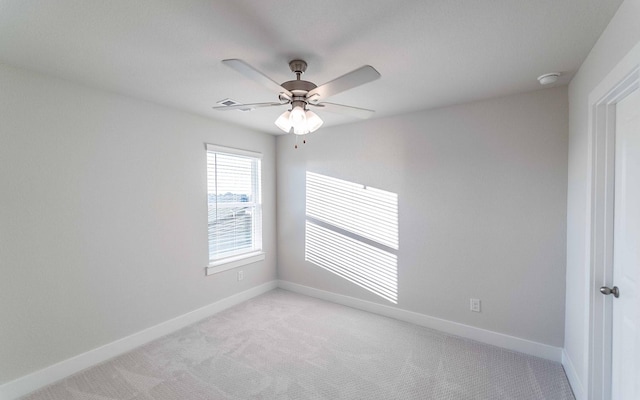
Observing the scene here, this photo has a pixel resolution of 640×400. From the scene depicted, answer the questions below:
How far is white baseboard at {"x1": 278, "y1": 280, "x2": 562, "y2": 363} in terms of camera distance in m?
2.44

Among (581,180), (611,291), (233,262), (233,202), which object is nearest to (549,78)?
(581,180)

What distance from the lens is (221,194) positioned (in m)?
3.53

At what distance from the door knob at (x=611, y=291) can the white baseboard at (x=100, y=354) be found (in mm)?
3477

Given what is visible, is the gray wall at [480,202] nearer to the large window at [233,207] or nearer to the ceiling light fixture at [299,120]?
the large window at [233,207]

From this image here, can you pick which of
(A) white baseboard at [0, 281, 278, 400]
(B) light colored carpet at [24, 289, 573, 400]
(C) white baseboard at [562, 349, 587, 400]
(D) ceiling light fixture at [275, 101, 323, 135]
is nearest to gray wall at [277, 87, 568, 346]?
(C) white baseboard at [562, 349, 587, 400]

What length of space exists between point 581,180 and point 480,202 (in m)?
0.81

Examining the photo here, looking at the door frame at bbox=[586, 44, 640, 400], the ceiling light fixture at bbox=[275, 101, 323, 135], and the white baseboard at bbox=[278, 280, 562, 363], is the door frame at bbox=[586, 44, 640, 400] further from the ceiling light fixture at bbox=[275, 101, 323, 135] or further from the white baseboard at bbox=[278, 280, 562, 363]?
the ceiling light fixture at bbox=[275, 101, 323, 135]

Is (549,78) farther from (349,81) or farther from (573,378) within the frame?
(573,378)

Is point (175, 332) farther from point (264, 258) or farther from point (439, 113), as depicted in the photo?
point (439, 113)

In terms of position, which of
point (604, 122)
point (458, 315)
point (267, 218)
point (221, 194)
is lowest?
point (458, 315)

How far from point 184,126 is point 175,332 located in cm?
220

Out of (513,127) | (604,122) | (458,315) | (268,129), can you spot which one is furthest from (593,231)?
(268,129)

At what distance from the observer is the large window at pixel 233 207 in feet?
11.2

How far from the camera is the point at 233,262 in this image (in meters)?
3.58
